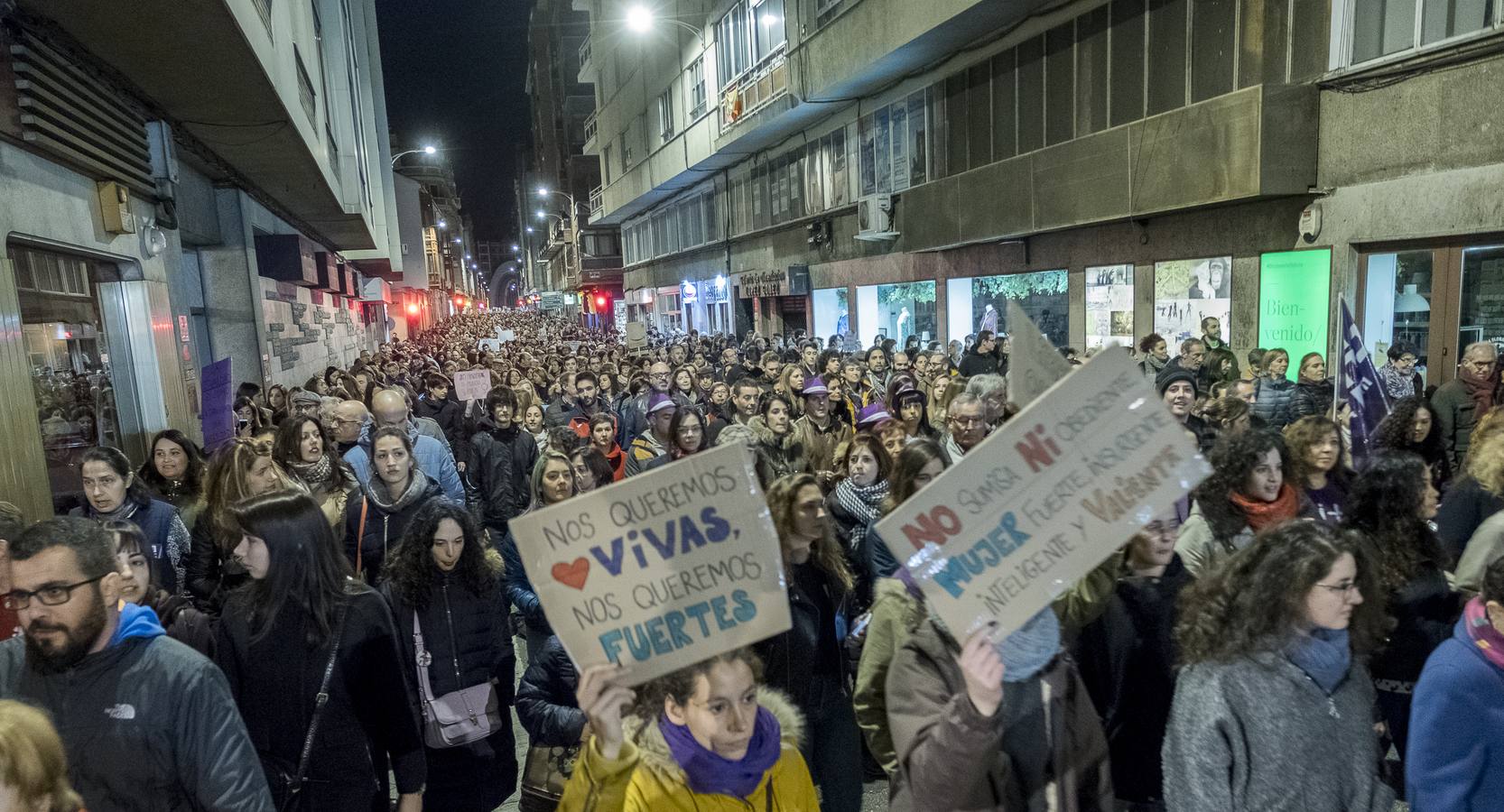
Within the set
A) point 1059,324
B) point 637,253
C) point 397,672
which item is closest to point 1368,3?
point 1059,324

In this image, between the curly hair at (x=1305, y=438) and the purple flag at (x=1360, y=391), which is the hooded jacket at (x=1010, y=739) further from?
the purple flag at (x=1360, y=391)

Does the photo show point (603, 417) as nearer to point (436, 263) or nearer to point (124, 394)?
point (124, 394)

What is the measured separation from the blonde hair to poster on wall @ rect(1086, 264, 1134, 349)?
1550 cm

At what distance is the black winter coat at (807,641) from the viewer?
3.73 m

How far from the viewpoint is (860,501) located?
540 cm

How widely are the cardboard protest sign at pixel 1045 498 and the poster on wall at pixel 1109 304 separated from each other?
45.4 feet

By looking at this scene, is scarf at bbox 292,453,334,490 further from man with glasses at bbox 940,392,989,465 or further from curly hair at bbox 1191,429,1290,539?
curly hair at bbox 1191,429,1290,539

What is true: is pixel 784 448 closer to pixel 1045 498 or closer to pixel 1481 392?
pixel 1045 498

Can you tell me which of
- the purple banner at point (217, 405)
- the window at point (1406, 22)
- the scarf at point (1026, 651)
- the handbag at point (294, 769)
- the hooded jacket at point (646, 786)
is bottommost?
the handbag at point (294, 769)

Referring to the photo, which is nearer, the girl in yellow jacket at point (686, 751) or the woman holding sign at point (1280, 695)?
the girl in yellow jacket at point (686, 751)

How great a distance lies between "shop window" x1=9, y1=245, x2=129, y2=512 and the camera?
22.5 ft

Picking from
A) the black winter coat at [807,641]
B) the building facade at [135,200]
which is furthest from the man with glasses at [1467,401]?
the building facade at [135,200]

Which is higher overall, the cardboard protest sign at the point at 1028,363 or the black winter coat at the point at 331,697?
the cardboard protest sign at the point at 1028,363

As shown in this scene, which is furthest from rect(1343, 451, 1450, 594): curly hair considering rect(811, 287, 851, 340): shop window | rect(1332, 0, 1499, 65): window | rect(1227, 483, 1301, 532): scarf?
rect(811, 287, 851, 340): shop window
